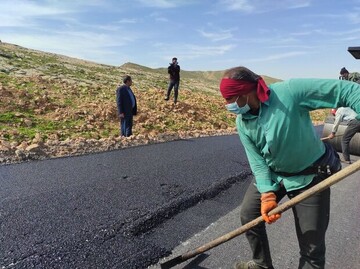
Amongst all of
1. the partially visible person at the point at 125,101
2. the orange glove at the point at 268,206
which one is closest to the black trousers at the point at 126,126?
the partially visible person at the point at 125,101

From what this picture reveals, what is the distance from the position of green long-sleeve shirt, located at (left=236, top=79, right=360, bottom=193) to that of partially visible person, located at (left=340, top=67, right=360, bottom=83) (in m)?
5.50

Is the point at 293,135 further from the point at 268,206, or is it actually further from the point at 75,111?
the point at 75,111

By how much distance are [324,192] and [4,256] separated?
2297 mm

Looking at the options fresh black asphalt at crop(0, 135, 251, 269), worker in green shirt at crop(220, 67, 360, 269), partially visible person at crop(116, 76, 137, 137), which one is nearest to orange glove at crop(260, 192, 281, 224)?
worker in green shirt at crop(220, 67, 360, 269)

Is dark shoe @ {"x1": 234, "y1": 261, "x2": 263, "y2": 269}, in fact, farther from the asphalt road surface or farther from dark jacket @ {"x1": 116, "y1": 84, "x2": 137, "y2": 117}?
dark jacket @ {"x1": 116, "y1": 84, "x2": 137, "y2": 117}

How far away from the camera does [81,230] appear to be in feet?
11.5

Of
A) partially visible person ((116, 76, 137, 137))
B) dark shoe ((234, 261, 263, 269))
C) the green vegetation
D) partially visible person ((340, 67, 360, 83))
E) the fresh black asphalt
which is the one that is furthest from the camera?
the green vegetation

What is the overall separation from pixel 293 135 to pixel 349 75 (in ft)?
19.5

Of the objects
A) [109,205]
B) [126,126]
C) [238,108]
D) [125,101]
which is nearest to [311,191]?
[238,108]

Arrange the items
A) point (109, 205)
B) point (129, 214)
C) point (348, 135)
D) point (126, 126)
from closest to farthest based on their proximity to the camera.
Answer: point (129, 214)
point (109, 205)
point (348, 135)
point (126, 126)

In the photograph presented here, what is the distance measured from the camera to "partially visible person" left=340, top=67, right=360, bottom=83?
7.41m

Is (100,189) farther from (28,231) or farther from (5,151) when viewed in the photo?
(5,151)

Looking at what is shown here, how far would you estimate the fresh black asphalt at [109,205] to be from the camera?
10.2ft

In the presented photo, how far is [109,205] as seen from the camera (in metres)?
4.18
